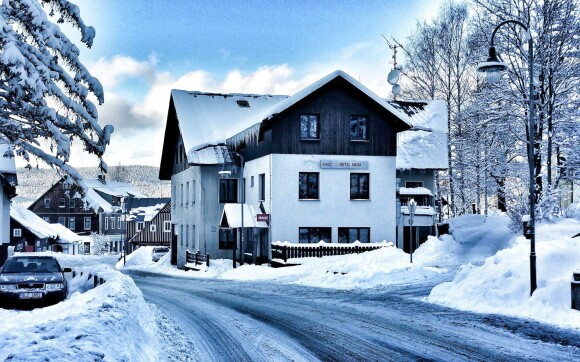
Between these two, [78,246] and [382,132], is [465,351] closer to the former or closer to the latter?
[382,132]

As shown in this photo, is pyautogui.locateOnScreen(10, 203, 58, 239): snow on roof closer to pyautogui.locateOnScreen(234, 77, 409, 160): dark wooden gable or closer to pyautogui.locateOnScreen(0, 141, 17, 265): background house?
pyautogui.locateOnScreen(0, 141, 17, 265): background house

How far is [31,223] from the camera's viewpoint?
220 ft

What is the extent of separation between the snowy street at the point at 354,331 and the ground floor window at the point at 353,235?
14.7 metres

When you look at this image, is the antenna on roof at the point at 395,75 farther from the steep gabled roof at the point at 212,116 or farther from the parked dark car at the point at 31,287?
the parked dark car at the point at 31,287

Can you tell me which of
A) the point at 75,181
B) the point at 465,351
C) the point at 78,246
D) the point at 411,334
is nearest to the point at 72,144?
the point at 75,181

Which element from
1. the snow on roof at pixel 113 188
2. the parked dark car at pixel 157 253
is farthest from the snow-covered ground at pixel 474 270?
the snow on roof at pixel 113 188

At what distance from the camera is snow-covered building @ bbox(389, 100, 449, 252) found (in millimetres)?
38469

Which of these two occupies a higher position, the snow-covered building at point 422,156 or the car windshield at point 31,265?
the snow-covered building at point 422,156

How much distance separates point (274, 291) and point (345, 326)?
865 cm

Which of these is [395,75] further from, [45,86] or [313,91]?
[45,86]

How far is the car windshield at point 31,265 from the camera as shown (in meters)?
19.8

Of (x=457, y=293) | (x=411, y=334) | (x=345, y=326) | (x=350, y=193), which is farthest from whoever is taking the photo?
(x=350, y=193)

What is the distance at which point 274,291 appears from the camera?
70.7ft

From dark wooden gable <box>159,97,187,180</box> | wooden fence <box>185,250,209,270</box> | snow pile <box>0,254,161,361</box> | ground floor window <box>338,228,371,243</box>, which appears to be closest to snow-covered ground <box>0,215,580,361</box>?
snow pile <box>0,254,161,361</box>
